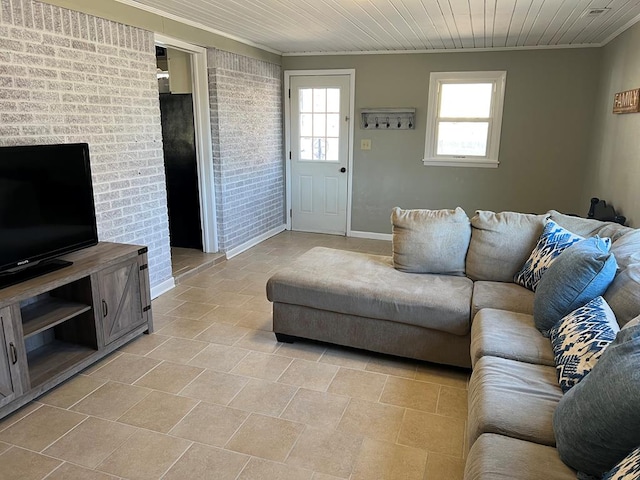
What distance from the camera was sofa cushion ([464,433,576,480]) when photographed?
1.40 meters

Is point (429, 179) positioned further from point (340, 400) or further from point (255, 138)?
point (340, 400)

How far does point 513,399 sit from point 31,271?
2.58 meters

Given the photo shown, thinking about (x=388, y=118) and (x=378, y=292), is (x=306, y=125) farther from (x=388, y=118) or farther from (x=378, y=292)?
(x=378, y=292)

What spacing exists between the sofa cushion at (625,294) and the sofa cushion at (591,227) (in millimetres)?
752

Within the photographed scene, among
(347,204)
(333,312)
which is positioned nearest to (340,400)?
(333,312)

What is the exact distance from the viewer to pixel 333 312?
303cm

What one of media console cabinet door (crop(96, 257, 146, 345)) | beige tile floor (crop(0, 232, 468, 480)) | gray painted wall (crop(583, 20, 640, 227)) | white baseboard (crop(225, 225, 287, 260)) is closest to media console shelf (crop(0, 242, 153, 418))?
media console cabinet door (crop(96, 257, 146, 345))

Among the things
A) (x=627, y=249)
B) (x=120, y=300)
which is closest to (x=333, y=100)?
(x=120, y=300)

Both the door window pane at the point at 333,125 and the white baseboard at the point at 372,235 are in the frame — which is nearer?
the door window pane at the point at 333,125

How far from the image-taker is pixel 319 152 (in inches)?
245

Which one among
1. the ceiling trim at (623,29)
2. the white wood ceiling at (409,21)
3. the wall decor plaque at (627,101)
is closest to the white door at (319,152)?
the white wood ceiling at (409,21)

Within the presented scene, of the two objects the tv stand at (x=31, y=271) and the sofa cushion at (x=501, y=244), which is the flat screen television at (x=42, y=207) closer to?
the tv stand at (x=31, y=271)

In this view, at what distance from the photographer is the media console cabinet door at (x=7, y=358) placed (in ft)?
7.42

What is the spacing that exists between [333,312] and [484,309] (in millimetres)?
946
